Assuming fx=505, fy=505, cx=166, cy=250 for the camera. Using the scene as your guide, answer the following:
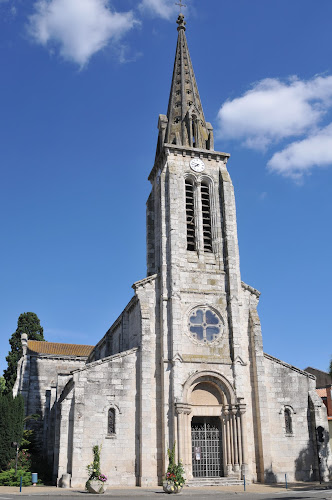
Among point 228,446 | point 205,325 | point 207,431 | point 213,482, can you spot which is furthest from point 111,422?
point 205,325

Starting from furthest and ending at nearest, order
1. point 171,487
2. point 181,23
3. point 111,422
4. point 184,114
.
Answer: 1. point 181,23
2. point 184,114
3. point 111,422
4. point 171,487

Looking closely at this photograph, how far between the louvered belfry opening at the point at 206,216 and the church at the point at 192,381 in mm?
73

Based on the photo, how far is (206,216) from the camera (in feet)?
110

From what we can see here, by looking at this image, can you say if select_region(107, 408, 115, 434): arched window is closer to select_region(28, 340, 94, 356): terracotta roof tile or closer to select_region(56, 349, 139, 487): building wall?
select_region(56, 349, 139, 487): building wall

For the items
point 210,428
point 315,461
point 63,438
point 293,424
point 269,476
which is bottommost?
point 269,476

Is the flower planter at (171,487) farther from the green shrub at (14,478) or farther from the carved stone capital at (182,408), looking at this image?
the green shrub at (14,478)

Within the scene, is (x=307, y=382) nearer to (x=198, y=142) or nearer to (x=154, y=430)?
(x=154, y=430)

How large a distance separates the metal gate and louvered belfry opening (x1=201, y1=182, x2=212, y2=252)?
10638 mm

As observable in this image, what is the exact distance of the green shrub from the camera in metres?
26.9

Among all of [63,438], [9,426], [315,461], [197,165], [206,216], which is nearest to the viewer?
[63,438]

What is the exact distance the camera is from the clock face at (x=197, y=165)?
111 ft

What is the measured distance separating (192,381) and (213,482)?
205 inches

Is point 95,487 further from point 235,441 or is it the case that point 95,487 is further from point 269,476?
point 269,476

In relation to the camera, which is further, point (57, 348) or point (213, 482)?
point (57, 348)
